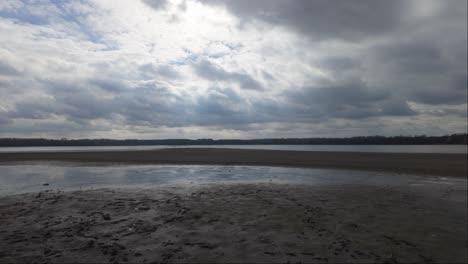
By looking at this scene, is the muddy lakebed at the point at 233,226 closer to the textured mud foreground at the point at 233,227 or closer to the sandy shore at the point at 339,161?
the textured mud foreground at the point at 233,227

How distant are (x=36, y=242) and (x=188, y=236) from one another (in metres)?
3.74

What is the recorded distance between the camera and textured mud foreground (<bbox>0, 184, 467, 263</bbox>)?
5.75m

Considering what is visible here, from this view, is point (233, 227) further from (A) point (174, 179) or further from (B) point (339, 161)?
(B) point (339, 161)

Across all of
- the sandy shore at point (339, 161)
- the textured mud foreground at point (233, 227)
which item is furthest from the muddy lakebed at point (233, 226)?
the sandy shore at point (339, 161)

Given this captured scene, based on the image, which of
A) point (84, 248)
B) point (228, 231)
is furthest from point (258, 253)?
point (84, 248)

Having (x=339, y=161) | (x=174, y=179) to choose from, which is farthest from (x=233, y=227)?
(x=339, y=161)

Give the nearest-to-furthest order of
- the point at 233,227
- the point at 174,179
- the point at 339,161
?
the point at 233,227, the point at 174,179, the point at 339,161

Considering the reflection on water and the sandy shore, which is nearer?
the reflection on water

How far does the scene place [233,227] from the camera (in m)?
7.72

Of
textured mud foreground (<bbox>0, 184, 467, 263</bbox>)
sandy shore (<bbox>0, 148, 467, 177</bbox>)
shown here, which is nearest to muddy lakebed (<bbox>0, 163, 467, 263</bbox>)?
textured mud foreground (<bbox>0, 184, 467, 263</bbox>)

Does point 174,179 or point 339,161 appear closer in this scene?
point 174,179

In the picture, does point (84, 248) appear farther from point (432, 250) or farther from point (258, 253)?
point (432, 250)

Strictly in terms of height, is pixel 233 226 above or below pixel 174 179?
above

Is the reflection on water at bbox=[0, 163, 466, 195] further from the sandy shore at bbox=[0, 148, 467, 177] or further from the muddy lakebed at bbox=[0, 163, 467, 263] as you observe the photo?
the sandy shore at bbox=[0, 148, 467, 177]
